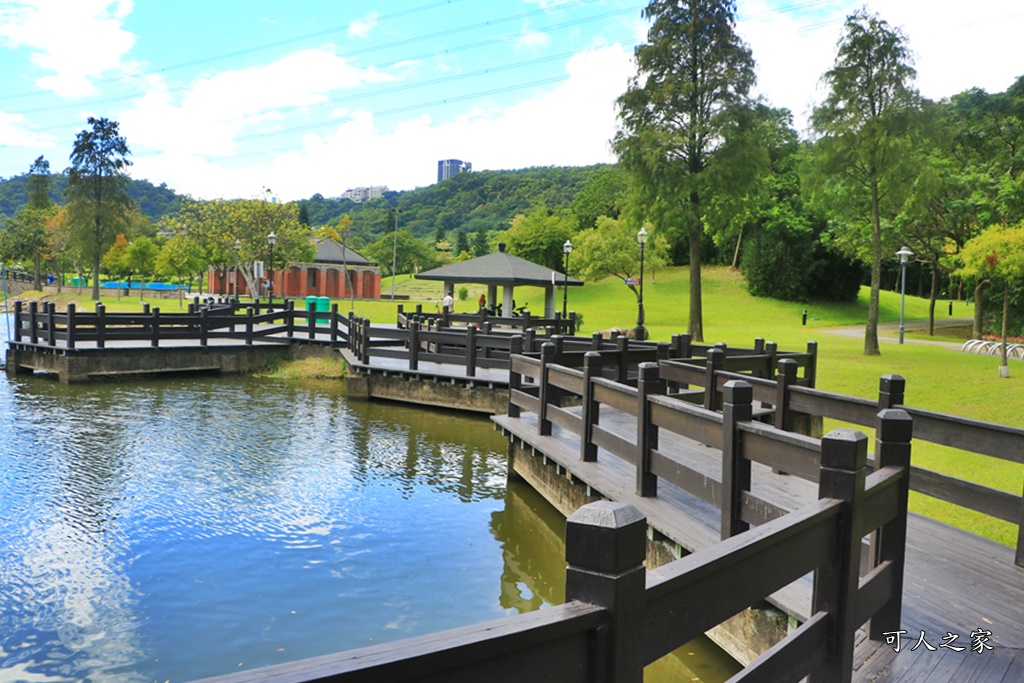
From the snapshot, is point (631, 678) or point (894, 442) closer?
point (631, 678)

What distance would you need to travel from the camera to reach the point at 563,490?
757 cm

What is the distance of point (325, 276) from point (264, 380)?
157ft

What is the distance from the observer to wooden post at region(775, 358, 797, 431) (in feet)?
21.7

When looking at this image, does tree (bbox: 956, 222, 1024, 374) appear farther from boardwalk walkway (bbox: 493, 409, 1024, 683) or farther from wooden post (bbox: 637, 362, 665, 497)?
wooden post (bbox: 637, 362, 665, 497)

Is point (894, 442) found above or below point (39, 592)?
above

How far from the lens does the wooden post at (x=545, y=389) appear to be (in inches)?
325

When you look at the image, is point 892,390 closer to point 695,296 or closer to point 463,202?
point 695,296

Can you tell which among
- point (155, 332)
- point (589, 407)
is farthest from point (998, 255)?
point (155, 332)

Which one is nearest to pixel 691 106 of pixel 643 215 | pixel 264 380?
pixel 643 215

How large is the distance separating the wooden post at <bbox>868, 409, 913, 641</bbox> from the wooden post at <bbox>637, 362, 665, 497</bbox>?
226cm

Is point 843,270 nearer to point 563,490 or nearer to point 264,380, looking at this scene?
point 264,380

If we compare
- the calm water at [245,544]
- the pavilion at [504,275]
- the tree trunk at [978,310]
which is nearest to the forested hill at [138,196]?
the pavilion at [504,275]

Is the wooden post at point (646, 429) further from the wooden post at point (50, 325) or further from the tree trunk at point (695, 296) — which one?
Answer: the tree trunk at point (695, 296)

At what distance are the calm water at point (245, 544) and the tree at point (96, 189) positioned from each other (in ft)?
162
